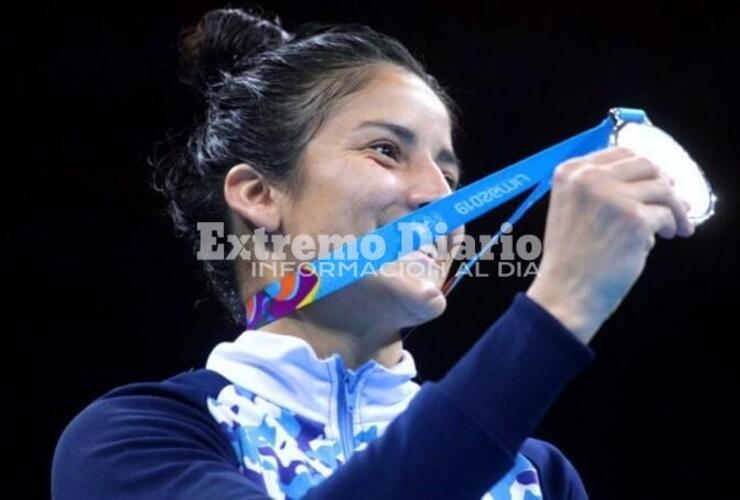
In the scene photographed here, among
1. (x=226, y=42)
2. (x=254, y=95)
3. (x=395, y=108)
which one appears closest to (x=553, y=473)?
(x=395, y=108)

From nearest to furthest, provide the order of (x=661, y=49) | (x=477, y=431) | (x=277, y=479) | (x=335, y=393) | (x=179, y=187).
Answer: (x=477, y=431) → (x=277, y=479) → (x=335, y=393) → (x=179, y=187) → (x=661, y=49)

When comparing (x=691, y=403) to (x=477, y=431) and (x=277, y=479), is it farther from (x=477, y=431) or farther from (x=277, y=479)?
(x=477, y=431)

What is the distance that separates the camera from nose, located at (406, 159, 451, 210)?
153cm

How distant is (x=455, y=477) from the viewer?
1.03 m

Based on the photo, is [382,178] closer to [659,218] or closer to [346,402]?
[346,402]

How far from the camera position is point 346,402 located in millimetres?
1486

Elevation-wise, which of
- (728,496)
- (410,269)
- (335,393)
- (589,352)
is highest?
(589,352)

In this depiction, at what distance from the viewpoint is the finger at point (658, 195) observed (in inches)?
42.2

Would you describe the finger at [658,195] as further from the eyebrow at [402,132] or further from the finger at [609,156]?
the eyebrow at [402,132]

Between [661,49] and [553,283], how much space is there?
6.28 feet

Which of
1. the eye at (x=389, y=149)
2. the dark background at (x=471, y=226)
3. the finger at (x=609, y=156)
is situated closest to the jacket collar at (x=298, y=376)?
the eye at (x=389, y=149)

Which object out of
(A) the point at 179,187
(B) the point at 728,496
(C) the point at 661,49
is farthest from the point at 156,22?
(B) the point at 728,496

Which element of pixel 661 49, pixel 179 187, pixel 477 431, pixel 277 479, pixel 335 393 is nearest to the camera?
pixel 477 431

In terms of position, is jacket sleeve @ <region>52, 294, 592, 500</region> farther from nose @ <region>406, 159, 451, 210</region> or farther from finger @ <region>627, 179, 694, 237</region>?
nose @ <region>406, 159, 451, 210</region>
